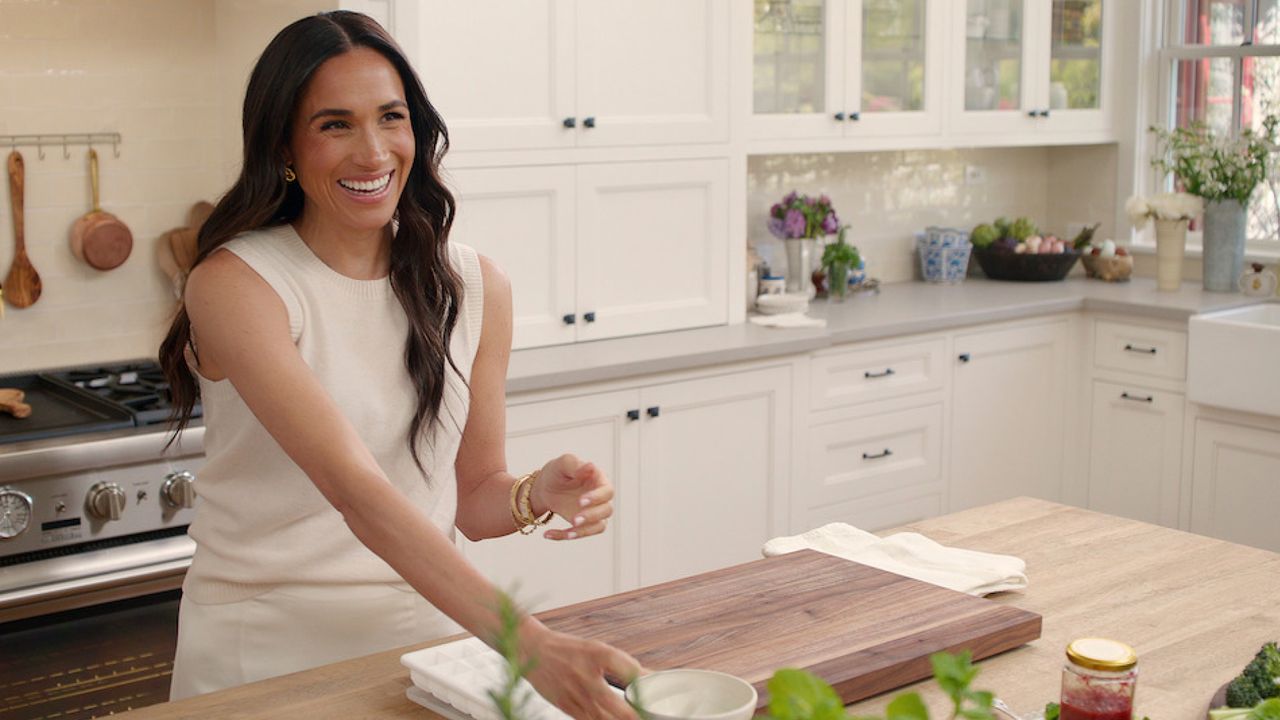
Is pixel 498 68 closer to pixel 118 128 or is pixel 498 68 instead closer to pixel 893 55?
pixel 118 128

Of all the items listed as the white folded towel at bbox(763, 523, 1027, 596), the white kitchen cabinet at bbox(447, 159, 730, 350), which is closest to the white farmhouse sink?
the white kitchen cabinet at bbox(447, 159, 730, 350)

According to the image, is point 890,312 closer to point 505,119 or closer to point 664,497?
point 664,497

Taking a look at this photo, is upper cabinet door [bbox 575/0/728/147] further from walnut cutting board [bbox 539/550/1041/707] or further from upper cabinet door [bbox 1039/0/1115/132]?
walnut cutting board [bbox 539/550/1041/707]

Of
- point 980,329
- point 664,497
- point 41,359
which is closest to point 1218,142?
point 980,329

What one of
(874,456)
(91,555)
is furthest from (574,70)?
(91,555)

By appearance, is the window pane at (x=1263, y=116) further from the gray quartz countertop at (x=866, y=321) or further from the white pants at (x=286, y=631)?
the white pants at (x=286, y=631)

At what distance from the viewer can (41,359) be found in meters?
3.31

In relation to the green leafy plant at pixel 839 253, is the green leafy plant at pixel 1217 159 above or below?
above

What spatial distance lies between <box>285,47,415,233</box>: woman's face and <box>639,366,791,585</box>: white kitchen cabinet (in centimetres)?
163

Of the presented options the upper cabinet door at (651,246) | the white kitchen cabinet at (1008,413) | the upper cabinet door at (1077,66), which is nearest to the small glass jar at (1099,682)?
the upper cabinet door at (651,246)

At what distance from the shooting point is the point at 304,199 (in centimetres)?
196

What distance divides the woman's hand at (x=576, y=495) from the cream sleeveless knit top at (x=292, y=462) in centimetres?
21

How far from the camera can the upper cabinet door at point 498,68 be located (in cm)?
321

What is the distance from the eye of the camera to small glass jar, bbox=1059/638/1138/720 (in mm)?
1251
